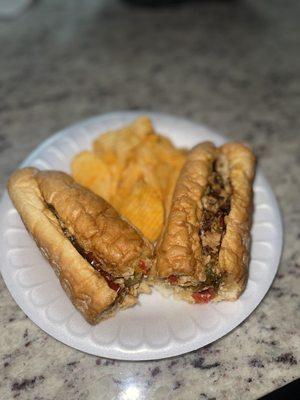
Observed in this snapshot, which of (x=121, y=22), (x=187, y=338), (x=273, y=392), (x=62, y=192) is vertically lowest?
(x=273, y=392)

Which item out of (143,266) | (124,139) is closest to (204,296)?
(143,266)

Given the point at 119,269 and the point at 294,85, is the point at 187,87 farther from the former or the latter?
the point at 119,269

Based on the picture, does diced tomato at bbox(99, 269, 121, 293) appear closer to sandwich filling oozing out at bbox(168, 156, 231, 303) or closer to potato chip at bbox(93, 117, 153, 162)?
sandwich filling oozing out at bbox(168, 156, 231, 303)

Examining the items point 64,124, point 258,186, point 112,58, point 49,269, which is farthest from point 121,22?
point 49,269

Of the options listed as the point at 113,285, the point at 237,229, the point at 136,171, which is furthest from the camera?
the point at 136,171

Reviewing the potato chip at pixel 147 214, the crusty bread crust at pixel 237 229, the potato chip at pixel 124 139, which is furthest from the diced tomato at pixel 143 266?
the potato chip at pixel 124 139

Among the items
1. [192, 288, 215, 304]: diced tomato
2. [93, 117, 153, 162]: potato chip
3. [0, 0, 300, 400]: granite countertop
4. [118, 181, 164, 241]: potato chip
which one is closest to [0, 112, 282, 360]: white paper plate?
[192, 288, 215, 304]: diced tomato

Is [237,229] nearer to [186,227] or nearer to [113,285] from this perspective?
[186,227]
